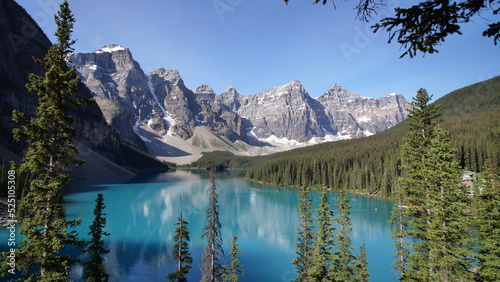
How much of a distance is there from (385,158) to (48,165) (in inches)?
3492

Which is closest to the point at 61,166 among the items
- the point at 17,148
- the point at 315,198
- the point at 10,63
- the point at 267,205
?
the point at 267,205

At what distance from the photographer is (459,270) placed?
1253 centimetres

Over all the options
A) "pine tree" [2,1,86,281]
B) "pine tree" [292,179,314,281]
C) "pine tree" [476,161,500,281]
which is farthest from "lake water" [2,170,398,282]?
"pine tree" [2,1,86,281]

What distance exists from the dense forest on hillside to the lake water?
41.2ft

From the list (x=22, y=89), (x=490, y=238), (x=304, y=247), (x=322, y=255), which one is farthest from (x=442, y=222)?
(x=22, y=89)

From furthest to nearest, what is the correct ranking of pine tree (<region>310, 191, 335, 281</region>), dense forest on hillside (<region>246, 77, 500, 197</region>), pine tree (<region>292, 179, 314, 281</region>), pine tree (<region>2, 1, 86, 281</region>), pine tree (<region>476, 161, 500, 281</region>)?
dense forest on hillside (<region>246, 77, 500, 197</region>)
pine tree (<region>292, 179, 314, 281</region>)
pine tree (<region>310, 191, 335, 281</region>)
pine tree (<region>476, 161, 500, 281</region>)
pine tree (<region>2, 1, 86, 281</region>)

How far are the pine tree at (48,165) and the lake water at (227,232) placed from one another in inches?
710

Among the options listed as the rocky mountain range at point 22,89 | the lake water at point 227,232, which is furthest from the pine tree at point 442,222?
the rocky mountain range at point 22,89

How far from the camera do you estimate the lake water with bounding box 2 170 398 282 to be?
27875 mm

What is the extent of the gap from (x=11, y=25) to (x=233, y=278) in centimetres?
16715

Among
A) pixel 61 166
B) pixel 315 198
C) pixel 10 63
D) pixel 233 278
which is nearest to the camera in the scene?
pixel 61 166

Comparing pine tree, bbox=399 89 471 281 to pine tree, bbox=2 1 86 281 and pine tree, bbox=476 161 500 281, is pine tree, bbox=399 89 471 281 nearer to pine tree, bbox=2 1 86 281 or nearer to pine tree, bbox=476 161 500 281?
pine tree, bbox=476 161 500 281

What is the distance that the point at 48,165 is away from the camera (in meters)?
10.4

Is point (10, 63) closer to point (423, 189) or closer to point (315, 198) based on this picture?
point (315, 198)
